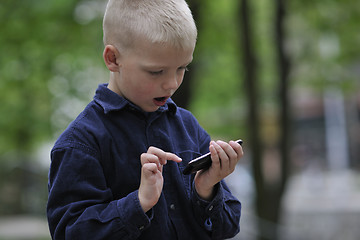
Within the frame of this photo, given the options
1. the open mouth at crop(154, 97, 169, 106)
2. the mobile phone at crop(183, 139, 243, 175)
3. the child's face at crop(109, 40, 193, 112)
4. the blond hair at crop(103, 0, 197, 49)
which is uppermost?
the blond hair at crop(103, 0, 197, 49)

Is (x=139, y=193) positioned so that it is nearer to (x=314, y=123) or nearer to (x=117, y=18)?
(x=117, y=18)

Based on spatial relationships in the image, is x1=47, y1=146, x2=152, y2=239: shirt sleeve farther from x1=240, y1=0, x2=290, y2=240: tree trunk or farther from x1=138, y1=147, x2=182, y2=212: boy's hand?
x1=240, y1=0, x2=290, y2=240: tree trunk

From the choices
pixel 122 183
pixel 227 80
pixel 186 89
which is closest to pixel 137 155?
pixel 122 183

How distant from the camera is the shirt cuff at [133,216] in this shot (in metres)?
1.66

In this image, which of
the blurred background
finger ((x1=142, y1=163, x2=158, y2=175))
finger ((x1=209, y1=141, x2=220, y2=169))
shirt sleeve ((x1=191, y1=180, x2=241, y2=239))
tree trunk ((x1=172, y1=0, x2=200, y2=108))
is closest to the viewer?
finger ((x1=142, y1=163, x2=158, y2=175))

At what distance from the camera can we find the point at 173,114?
2004 mm

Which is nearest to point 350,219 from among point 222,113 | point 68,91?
point 222,113

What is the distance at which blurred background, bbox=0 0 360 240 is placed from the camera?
8.34 meters

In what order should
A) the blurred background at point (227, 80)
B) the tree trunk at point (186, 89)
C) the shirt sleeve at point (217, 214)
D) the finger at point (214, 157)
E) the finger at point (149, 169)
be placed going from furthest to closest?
1. the blurred background at point (227, 80)
2. the tree trunk at point (186, 89)
3. the shirt sleeve at point (217, 214)
4. the finger at point (214, 157)
5. the finger at point (149, 169)

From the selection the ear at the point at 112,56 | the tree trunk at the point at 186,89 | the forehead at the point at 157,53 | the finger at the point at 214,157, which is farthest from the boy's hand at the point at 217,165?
the tree trunk at the point at 186,89

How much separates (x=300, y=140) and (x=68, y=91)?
2204cm

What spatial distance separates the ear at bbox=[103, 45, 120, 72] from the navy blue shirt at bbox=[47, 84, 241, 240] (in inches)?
3.9

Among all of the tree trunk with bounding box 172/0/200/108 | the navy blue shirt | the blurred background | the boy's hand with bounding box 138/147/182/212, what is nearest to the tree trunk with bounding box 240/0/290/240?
the blurred background

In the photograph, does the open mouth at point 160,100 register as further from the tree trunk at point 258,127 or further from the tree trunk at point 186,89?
the tree trunk at point 258,127
